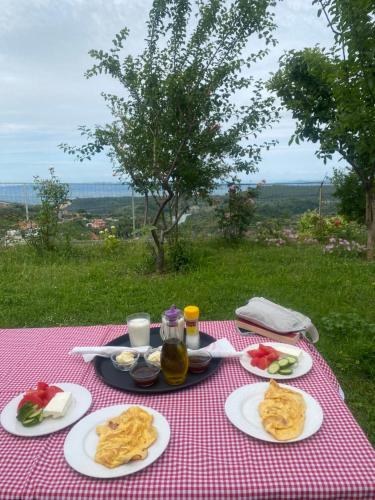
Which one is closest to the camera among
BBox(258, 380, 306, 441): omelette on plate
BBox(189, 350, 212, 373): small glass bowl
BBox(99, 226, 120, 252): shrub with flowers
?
BBox(258, 380, 306, 441): omelette on plate

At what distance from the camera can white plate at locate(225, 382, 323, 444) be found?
1.11 metres

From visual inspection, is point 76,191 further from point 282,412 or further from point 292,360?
point 282,412

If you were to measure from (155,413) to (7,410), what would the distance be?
48cm

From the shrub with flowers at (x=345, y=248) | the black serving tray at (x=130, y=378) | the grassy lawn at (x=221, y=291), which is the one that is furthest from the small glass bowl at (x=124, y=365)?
the shrub with flowers at (x=345, y=248)

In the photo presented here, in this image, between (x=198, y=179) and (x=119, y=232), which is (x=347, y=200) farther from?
(x=119, y=232)

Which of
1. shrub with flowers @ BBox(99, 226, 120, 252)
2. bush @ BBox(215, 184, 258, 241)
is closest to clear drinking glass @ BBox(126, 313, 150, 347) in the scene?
shrub with flowers @ BBox(99, 226, 120, 252)

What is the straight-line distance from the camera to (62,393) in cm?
129

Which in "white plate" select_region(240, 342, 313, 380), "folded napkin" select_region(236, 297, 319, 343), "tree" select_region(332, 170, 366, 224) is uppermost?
"tree" select_region(332, 170, 366, 224)

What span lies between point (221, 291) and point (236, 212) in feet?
9.07

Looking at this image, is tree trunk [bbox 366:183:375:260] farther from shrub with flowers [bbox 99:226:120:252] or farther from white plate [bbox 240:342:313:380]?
white plate [bbox 240:342:313:380]

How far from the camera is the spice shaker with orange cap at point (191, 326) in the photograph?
1.66 m

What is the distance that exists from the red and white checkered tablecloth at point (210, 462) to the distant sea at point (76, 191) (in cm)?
551

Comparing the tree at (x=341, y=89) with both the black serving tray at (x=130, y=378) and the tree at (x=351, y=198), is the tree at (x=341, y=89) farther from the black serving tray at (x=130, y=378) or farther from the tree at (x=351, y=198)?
the black serving tray at (x=130, y=378)

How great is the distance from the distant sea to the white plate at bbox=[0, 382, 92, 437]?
18.1ft
